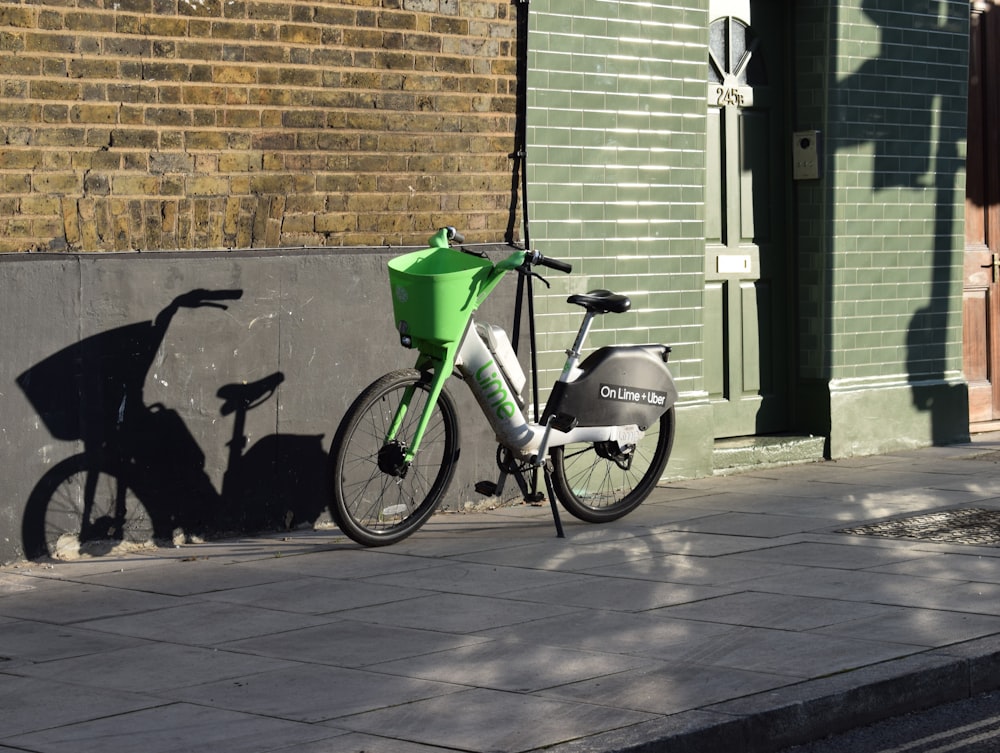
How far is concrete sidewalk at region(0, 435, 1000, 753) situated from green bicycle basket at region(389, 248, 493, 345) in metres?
1.01

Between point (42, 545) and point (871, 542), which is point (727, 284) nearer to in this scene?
point (871, 542)

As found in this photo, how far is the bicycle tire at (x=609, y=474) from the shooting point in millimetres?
8281

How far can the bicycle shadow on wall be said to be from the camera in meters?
7.45

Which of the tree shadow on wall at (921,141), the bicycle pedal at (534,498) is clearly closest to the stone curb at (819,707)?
the bicycle pedal at (534,498)

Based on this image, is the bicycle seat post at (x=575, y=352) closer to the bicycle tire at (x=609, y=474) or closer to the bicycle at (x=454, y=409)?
the bicycle at (x=454, y=409)

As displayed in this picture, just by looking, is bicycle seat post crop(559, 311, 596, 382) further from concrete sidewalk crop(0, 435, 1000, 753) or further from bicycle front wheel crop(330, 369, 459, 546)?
concrete sidewalk crop(0, 435, 1000, 753)

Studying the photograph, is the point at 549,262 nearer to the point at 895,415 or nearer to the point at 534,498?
the point at 534,498

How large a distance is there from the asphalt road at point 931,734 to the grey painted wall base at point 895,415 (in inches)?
227

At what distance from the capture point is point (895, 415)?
11.4m

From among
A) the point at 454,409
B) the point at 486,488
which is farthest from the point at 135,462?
the point at 486,488

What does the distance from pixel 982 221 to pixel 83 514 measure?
24.2ft

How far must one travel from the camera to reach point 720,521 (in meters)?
8.53

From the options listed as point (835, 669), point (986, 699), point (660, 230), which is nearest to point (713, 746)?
point (835, 669)

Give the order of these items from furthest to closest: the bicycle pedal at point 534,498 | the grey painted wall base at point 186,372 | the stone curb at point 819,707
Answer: the bicycle pedal at point 534,498 → the grey painted wall base at point 186,372 → the stone curb at point 819,707
